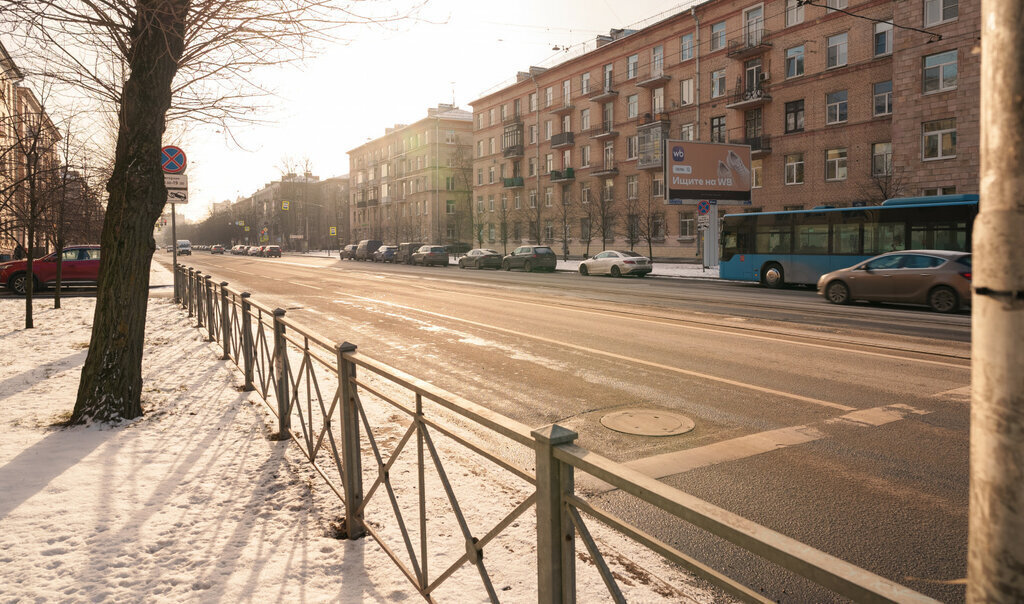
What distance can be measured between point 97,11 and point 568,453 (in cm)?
577

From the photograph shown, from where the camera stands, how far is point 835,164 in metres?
33.6

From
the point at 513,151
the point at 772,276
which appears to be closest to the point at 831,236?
the point at 772,276

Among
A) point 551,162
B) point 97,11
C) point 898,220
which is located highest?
point 551,162

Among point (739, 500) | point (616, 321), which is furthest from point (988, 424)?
point (616, 321)

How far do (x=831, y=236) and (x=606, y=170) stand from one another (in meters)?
28.1

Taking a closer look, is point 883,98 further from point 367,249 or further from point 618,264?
point 367,249

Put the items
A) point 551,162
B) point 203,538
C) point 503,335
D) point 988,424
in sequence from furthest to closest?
point 551,162 < point 503,335 < point 203,538 < point 988,424

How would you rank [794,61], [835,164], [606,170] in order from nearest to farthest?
[835,164], [794,61], [606,170]

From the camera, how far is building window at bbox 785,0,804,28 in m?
34.3

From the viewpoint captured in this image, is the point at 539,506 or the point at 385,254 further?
the point at 385,254

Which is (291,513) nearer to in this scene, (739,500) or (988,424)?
(739,500)

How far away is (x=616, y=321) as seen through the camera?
1251 cm

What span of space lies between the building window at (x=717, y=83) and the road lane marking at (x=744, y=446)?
3718 cm

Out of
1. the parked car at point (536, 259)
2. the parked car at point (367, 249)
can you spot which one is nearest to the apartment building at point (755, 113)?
the parked car at point (536, 259)
